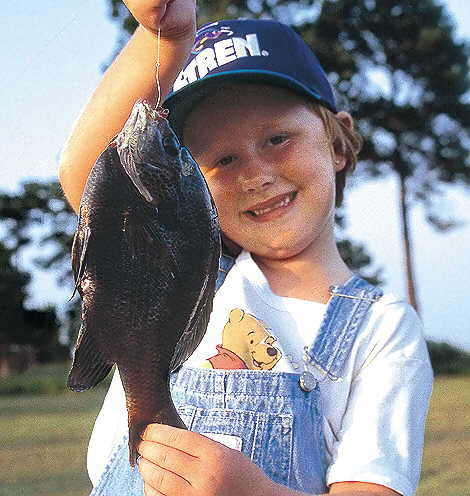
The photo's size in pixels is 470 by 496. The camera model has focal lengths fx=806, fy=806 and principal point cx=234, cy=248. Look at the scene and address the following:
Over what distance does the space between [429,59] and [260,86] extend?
62.8 ft

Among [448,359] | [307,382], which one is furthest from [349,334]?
[448,359]

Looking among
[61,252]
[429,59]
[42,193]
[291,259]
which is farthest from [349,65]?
[291,259]

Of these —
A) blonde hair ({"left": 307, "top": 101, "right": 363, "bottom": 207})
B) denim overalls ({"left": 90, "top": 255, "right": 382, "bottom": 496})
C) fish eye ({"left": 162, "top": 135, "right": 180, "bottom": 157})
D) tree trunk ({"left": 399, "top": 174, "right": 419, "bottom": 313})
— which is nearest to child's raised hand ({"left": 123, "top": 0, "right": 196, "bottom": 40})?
fish eye ({"left": 162, "top": 135, "right": 180, "bottom": 157})

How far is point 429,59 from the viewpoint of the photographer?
19.8 m

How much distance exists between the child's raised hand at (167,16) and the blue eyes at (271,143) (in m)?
0.37

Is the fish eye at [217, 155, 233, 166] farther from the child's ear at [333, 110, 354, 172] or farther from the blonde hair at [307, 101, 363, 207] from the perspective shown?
the child's ear at [333, 110, 354, 172]

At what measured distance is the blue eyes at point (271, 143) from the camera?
1680 millimetres

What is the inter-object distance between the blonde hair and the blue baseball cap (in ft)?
0.07

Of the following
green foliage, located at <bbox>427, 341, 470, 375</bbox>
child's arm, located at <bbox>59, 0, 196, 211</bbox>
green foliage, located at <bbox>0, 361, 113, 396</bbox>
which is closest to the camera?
child's arm, located at <bbox>59, 0, 196, 211</bbox>

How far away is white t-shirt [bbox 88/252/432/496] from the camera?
5.11 feet

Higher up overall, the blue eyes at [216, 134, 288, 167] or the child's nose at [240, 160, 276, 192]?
the blue eyes at [216, 134, 288, 167]

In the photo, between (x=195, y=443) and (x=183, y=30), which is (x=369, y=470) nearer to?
(x=195, y=443)

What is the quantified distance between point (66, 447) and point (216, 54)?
5618 millimetres

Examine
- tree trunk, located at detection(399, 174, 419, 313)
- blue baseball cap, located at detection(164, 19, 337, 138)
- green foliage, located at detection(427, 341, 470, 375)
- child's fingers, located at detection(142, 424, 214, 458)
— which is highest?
tree trunk, located at detection(399, 174, 419, 313)
